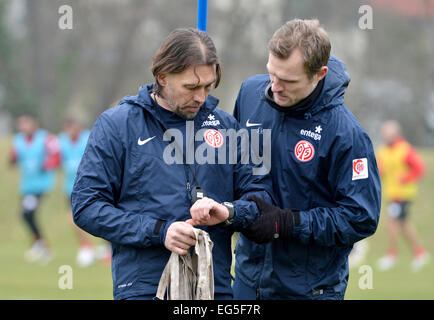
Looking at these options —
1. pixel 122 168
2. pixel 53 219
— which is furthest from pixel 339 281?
pixel 53 219

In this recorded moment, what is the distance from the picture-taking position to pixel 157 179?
3.50m

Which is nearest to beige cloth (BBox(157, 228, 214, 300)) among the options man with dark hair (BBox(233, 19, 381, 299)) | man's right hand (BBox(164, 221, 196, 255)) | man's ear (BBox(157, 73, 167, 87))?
man's right hand (BBox(164, 221, 196, 255))

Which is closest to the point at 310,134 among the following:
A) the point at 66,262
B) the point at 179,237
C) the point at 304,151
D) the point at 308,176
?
the point at 304,151

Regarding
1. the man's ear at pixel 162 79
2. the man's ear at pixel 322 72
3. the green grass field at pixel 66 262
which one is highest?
the man's ear at pixel 322 72

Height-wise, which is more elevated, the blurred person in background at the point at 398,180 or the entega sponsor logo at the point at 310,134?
the entega sponsor logo at the point at 310,134

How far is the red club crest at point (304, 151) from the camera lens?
156 inches

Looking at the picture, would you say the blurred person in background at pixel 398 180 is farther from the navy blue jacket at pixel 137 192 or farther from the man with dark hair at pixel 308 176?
the navy blue jacket at pixel 137 192

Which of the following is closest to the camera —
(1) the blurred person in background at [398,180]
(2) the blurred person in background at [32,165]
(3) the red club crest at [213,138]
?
(3) the red club crest at [213,138]

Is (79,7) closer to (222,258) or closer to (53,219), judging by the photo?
(53,219)

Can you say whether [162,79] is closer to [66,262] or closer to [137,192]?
[137,192]

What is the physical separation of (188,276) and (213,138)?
73cm

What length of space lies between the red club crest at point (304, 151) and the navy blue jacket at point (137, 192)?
510mm

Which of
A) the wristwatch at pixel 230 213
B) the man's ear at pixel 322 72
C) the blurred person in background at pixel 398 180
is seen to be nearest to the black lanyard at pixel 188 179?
the wristwatch at pixel 230 213

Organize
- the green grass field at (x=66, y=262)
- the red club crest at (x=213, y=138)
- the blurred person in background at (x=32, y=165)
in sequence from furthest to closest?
the blurred person in background at (x=32, y=165) < the green grass field at (x=66, y=262) < the red club crest at (x=213, y=138)
